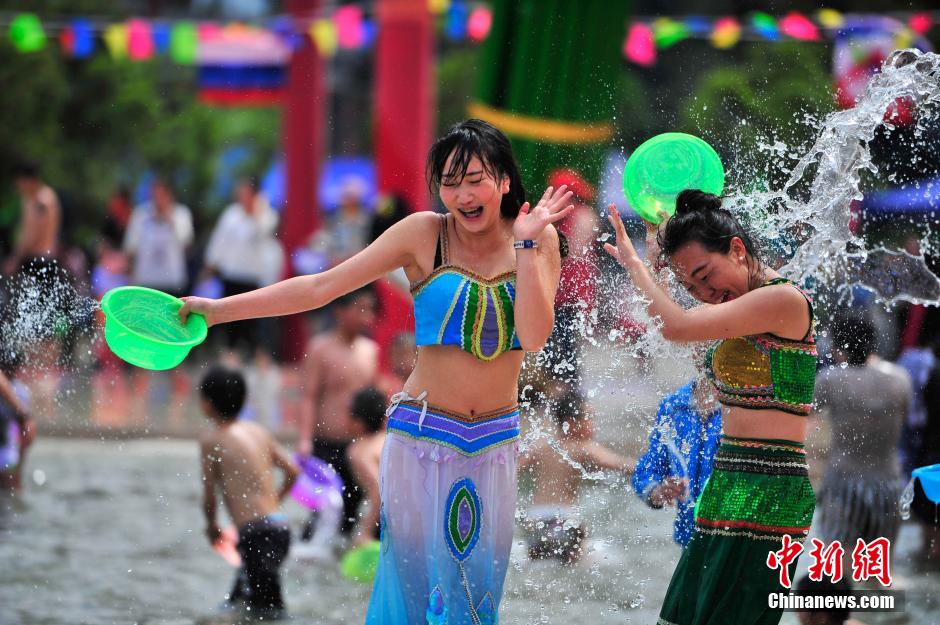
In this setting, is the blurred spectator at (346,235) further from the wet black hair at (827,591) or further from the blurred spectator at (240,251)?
the wet black hair at (827,591)

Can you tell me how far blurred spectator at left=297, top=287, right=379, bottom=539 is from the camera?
677cm

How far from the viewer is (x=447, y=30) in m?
13.6

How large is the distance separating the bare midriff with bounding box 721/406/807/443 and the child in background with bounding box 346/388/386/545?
2953mm

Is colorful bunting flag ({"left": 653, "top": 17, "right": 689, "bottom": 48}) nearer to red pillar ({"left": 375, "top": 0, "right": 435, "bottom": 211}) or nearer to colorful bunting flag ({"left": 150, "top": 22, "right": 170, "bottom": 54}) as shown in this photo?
red pillar ({"left": 375, "top": 0, "right": 435, "bottom": 211})

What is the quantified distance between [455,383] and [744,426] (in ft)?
2.70

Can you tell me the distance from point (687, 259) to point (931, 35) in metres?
9.48

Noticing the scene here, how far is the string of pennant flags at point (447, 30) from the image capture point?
12.0 m

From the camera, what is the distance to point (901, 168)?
6332mm

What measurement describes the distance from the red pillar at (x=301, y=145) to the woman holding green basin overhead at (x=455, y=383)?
10.3 meters

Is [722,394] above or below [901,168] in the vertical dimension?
below

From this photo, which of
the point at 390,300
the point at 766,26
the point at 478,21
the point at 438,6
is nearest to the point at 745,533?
the point at 390,300

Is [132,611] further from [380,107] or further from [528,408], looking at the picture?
[380,107]

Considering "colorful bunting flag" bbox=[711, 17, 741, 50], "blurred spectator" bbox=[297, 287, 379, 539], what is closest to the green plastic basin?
"blurred spectator" bbox=[297, 287, 379, 539]

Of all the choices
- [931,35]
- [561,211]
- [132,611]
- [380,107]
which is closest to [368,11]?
[380,107]
